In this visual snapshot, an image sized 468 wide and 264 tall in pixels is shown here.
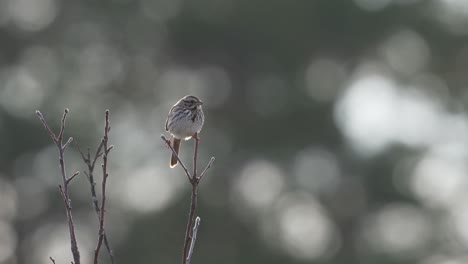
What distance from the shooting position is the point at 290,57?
603 inches

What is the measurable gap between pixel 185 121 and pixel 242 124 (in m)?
8.76

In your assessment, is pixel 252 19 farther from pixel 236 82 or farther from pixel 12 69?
pixel 12 69

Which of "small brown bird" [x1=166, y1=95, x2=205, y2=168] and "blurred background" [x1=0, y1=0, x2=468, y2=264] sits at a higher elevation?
"blurred background" [x1=0, y1=0, x2=468, y2=264]

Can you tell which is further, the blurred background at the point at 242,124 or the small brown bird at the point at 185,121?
the blurred background at the point at 242,124

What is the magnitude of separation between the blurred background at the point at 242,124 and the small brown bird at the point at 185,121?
267 inches

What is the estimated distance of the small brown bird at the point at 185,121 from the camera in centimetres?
625

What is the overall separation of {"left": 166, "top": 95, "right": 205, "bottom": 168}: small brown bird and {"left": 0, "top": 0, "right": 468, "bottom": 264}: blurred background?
679cm

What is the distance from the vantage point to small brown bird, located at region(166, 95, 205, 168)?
6250 millimetres

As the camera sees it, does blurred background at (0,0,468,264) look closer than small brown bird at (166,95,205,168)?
No

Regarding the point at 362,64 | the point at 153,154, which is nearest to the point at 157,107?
the point at 153,154

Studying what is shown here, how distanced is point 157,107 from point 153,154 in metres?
1.10

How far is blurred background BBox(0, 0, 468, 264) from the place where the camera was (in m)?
13.9

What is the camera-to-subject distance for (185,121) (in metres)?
6.31

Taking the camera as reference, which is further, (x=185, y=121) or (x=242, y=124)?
(x=242, y=124)
